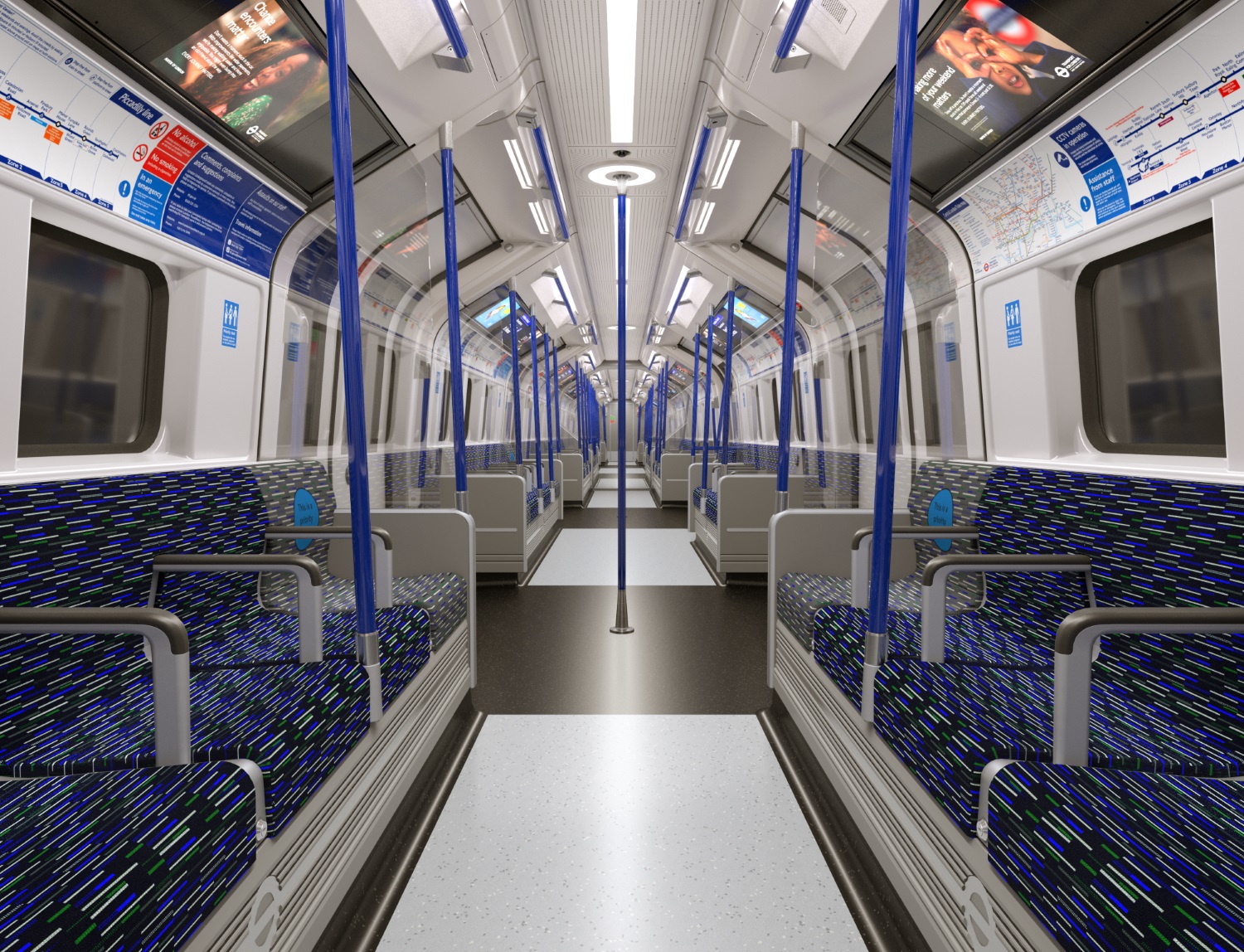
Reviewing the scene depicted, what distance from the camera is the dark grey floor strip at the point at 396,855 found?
1.63 metres

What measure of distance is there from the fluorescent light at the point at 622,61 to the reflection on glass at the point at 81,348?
2903 mm

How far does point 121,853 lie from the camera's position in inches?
40.5

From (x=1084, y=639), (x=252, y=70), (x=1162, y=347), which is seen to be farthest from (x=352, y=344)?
(x=1162, y=347)

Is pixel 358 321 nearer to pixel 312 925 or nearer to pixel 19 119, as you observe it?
pixel 19 119

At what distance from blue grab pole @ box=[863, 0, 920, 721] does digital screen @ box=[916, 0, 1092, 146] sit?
1063 mm

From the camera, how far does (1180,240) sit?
266 cm

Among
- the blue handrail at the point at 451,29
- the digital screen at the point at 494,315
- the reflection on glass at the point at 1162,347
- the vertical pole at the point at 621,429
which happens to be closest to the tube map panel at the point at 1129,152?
the reflection on glass at the point at 1162,347

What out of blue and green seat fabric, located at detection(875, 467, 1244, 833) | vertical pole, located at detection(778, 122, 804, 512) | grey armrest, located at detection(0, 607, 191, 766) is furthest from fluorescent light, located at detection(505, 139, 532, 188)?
grey armrest, located at detection(0, 607, 191, 766)

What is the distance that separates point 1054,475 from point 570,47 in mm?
3719

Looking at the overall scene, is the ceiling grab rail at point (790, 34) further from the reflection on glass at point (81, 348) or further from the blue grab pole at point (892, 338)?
the reflection on glass at point (81, 348)

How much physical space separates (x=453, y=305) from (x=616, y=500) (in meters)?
9.33

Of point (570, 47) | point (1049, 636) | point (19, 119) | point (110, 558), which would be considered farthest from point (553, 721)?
point (570, 47)

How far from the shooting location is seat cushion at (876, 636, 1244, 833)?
4.68 ft

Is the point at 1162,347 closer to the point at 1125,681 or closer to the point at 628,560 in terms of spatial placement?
the point at 1125,681
